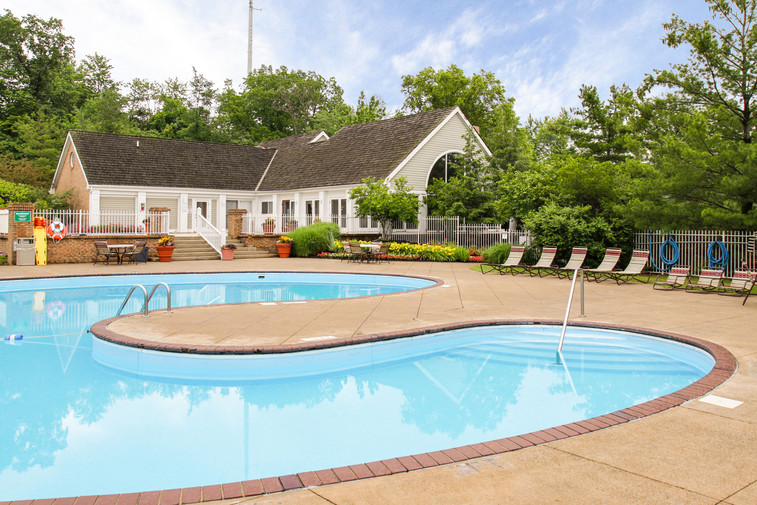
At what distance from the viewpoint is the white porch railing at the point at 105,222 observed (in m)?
22.1

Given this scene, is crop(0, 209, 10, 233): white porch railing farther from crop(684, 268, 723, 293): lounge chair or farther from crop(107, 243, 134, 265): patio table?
crop(684, 268, 723, 293): lounge chair

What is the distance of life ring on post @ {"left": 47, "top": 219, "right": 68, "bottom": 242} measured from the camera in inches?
816

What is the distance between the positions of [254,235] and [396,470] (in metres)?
24.4

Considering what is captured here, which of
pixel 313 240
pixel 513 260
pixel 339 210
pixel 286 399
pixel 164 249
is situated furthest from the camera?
pixel 339 210

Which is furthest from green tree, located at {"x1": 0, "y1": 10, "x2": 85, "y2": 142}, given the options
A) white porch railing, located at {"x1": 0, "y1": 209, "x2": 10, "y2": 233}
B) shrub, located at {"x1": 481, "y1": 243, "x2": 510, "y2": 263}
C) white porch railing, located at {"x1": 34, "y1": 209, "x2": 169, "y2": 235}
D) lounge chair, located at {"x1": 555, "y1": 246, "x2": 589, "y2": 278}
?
lounge chair, located at {"x1": 555, "y1": 246, "x2": 589, "y2": 278}

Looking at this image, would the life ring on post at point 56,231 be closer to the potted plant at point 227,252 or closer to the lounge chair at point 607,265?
the potted plant at point 227,252

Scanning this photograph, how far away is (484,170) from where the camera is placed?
2748cm

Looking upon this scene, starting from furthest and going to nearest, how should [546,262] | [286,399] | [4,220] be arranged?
1. [4,220]
2. [546,262]
3. [286,399]

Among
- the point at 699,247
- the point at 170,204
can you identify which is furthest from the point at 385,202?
the point at 170,204

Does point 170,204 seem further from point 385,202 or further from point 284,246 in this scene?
point 385,202

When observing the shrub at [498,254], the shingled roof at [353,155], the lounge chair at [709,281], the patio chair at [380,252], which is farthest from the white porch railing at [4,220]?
the lounge chair at [709,281]

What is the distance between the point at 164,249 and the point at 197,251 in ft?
7.91

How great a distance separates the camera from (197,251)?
25.1m

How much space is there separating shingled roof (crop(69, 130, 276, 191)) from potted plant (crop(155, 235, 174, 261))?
7506mm
